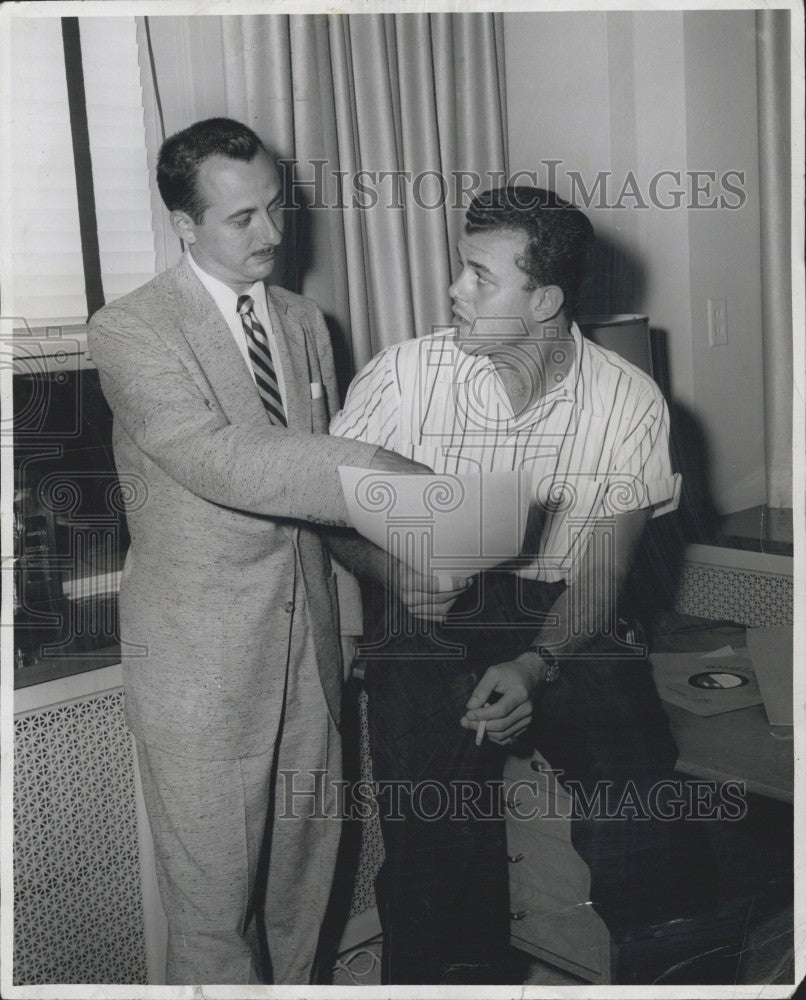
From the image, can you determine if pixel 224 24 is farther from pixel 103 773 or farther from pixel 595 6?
pixel 103 773

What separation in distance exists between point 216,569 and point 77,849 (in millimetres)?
503

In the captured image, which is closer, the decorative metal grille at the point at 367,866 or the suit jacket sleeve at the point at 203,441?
the suit jacket sleeve at the point at 203,441

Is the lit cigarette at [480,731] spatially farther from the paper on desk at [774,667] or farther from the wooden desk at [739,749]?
the paper on desk at [774,667]

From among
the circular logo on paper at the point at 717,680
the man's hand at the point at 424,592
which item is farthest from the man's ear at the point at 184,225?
the circular logo on paper at the point at 717,680

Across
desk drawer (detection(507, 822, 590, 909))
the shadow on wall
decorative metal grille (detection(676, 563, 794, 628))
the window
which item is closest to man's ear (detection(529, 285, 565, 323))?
the shadow on wall

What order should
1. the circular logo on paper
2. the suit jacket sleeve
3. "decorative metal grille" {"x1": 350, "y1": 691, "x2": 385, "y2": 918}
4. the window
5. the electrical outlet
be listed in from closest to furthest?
the suit jacket sleeve
the window
the circular logo on paper
the electrical outlet
"decorative metal grille" {"x1": 350, "y1": 691, "x2": 385, "y2": 918}

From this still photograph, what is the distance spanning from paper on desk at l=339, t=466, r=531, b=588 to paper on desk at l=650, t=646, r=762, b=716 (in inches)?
14.5

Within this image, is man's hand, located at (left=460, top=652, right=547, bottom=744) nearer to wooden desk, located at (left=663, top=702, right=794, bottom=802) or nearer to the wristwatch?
the wristwatch

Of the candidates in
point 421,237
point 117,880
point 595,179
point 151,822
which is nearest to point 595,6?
point 595,179

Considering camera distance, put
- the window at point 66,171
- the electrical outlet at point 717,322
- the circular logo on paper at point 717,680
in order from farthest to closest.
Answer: the electrical outlet at point 717,322 → the circular logo on paper at point 717,680 → the window at point 66,171

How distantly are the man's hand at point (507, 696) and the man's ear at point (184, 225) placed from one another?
26.9 inches

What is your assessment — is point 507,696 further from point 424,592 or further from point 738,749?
point 738,749

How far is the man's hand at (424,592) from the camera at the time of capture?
110cm

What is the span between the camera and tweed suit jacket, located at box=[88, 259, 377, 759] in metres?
1.05
